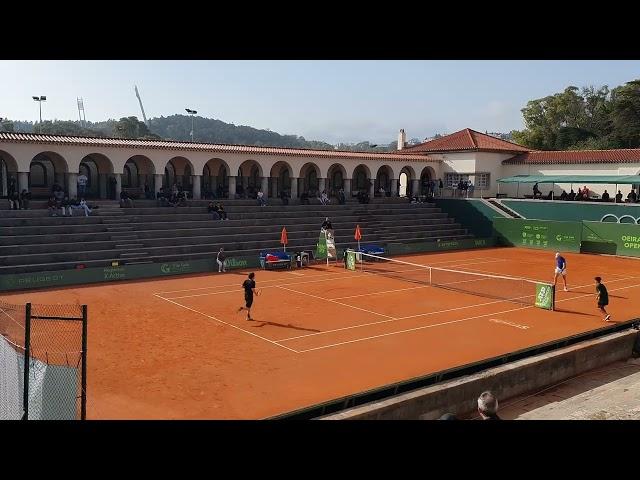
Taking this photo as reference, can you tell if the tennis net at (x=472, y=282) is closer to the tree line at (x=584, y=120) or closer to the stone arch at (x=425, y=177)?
the stone arch at (x=425, y=177)

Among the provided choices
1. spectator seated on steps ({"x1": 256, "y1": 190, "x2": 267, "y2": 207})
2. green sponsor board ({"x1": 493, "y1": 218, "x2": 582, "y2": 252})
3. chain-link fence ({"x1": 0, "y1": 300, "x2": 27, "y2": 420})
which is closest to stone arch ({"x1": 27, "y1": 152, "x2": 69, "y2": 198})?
spectator seated on steps ({"x1": 256, "y1": 190, "x2": 267, "y2": 207})

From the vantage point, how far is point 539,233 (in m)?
39.4

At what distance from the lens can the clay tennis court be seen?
12.2m

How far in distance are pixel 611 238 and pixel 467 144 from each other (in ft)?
52.8

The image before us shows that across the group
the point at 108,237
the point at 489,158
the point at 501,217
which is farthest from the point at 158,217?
the point at 489,158

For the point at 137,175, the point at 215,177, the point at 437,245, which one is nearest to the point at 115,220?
the point at 137,175

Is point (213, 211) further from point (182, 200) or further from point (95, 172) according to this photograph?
point (95, 172)

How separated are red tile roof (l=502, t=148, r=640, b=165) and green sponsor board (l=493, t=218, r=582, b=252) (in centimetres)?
825

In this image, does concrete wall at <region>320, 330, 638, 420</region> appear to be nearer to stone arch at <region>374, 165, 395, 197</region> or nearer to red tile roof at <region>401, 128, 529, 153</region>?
red tile roof at <region>401, 128, 529, 153</region>

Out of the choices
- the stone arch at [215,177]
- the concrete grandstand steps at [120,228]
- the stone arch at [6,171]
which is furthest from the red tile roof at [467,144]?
the stone arch at [6,171]

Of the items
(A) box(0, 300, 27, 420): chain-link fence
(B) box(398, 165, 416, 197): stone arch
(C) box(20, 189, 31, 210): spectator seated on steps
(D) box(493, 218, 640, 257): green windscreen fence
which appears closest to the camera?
(A) box(0, 300, 27, 420): chain-link fence

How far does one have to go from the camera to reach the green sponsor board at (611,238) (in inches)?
1383
